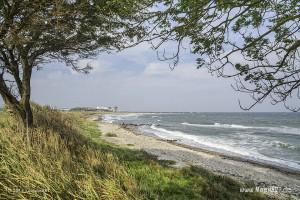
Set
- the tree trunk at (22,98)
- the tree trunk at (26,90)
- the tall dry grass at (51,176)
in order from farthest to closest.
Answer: the tree trunk at (26,90), the tree trunk at (22,98), the tall dry grass at (51,176)

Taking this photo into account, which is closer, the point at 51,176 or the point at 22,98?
the point at 51,176

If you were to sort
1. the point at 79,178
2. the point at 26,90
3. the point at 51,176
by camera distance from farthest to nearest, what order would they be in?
the point at 26,90 < the point at 79,178 < the point at 51,176

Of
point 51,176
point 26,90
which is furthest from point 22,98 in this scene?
point 51,176

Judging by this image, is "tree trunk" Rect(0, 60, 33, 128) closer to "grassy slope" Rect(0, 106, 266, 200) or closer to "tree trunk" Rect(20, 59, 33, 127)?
"tree trunk" Rect(20, 59, 33, 127)

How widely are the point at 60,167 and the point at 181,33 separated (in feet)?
10.6

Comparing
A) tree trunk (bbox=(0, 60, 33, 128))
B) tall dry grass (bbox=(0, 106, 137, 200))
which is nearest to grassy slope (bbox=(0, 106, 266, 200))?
tall dry grass (bbox=(0, 106, 137, 200))

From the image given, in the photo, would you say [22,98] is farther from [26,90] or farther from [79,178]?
[79,178]

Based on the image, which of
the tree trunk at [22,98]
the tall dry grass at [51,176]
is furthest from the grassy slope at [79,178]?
the tree trunk at [22,98]

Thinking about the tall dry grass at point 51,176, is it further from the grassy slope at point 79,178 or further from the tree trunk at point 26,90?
the tree trunk at point 26,90

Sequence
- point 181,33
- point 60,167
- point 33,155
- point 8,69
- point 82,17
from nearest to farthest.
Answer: point 181,33 < point 60,167 < point 33,155 < point 82,17 < point 8,69

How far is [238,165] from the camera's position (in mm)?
20375

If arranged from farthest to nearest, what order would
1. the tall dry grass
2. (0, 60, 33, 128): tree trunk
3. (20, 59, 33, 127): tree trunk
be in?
(20, 59, 33, 127): tree trunk < (0, 60, 33, 128): tree trunk < the tall dry grass

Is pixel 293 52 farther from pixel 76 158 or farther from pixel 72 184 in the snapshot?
pixel 76 158

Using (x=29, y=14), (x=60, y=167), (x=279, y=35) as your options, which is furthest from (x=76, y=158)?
(x=279, y=35)
